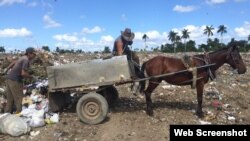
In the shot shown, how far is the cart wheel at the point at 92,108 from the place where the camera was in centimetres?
978

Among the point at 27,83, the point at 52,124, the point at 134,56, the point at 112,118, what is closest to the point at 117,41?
the point at 134,56

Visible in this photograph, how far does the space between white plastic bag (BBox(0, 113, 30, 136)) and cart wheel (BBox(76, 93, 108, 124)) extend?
4.41 ft

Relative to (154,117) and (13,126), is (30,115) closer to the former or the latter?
(13,126)

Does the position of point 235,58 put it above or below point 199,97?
above

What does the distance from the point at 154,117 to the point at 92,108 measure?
1657mm

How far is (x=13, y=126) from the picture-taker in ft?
29.9

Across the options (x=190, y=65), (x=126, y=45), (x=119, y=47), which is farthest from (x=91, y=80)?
(x=190, y=65)

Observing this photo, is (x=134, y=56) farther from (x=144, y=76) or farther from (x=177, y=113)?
(x=177, y=113)

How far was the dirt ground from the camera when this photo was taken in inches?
360

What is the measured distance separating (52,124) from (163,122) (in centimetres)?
270

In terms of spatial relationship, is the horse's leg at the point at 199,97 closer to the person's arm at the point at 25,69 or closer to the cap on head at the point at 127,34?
the cap on head at the point at 127,34

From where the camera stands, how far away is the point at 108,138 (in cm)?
892

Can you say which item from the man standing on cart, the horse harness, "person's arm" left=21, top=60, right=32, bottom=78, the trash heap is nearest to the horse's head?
the horse harness

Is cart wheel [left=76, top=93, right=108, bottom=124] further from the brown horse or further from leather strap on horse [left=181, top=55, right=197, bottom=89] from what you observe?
leather strap on horse [left=181, top=55, right=197, bottom=89]
